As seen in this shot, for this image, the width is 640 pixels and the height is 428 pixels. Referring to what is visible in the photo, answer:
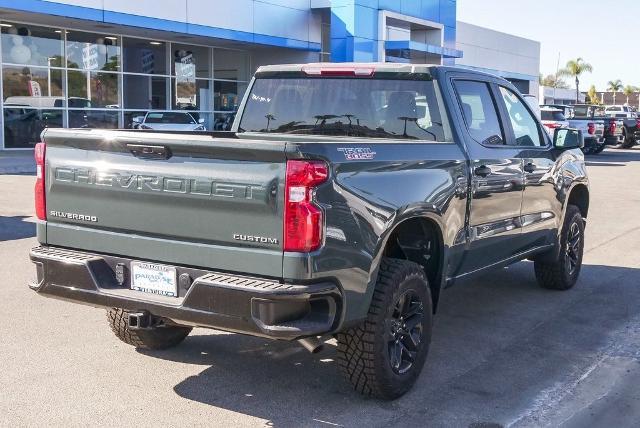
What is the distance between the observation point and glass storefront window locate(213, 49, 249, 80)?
108 feet

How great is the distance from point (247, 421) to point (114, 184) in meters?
1.53

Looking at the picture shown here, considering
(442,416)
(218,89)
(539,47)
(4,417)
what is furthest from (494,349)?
(539,47)

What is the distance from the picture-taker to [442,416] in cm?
450

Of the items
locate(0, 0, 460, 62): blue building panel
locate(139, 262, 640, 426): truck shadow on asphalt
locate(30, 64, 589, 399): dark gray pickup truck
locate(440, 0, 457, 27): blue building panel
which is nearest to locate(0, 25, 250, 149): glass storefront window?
locate(0, 0, 460, 62): blue building panel

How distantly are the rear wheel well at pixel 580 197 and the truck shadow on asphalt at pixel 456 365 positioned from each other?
100 centimetres

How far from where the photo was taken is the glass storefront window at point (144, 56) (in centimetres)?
2888

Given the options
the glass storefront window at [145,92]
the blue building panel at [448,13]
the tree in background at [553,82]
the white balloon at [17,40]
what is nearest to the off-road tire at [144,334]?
the white balloon at [17,40]

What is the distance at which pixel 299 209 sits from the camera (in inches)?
153

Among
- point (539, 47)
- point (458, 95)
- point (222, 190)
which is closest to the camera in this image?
point (222, 190)

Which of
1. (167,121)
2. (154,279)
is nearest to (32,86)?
(167,121)

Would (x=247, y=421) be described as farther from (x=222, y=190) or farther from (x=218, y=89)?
(x=218, y=89)

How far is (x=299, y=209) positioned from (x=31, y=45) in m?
24.1

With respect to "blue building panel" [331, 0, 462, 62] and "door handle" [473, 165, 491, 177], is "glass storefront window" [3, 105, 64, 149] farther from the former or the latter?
"door handle" [473, 165, 491, 177]

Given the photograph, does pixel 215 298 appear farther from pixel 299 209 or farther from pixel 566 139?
pixel 566 139
